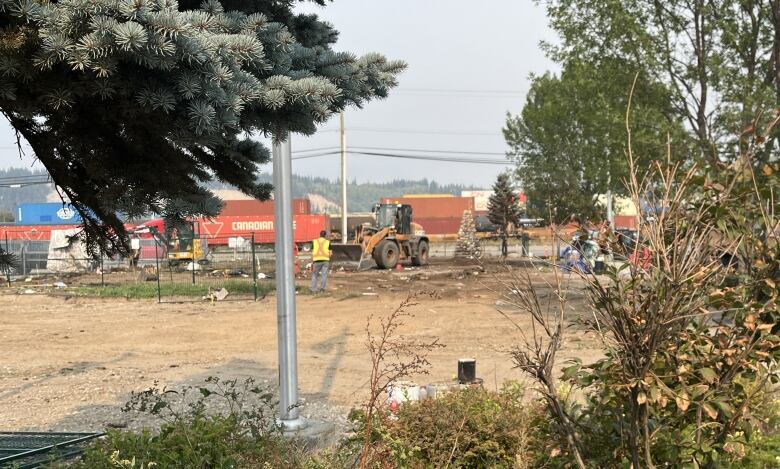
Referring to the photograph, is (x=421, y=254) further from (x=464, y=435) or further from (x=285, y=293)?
(x=464, y=435)

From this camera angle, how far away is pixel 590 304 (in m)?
3.30

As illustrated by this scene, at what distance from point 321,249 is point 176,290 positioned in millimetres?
4745

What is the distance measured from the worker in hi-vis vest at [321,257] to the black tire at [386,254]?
331 inches

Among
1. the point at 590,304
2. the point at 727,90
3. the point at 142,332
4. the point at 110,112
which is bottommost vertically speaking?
the point at 142,332

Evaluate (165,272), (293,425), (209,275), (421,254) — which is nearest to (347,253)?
(421,254)

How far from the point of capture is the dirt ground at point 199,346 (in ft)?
27.5

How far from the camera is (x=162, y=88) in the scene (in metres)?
2.72

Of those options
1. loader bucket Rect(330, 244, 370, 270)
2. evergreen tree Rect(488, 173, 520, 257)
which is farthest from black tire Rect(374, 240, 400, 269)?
evergreen tree Rect(488, 173, 520, 257)

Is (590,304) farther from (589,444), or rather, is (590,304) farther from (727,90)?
(727,90)

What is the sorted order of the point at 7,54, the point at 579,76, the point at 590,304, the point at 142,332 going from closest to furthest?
the point at 7,54 < the point at 590,304 < the point at 142,332 < the point at 579,76

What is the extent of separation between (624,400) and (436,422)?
1.50 m

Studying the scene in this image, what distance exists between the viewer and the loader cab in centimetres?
3241

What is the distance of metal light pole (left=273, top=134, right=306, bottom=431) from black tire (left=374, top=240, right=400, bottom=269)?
79.8 ft

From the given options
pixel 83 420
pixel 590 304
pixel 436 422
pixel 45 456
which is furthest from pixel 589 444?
pixel 83 420
